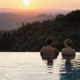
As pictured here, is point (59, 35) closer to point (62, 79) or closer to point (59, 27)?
point (59, 27)

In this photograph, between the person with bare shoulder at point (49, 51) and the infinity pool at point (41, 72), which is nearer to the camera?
the infinity pool at point (41, 72)

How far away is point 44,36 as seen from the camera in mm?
159250

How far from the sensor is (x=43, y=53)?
1052cm

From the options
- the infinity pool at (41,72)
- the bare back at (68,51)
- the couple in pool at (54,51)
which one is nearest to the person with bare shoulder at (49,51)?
the couple in pool at (54,51)

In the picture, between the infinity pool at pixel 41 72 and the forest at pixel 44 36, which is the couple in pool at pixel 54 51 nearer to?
the infinity pool at pixel 41 72

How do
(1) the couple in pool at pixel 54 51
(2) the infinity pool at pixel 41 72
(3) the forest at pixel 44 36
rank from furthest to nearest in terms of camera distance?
(3) the forest at pixel 44 36 < (1) the couple in pool at pixel 54 51 < (2) the infinity pool at pixel 41 72

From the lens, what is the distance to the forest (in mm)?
145500

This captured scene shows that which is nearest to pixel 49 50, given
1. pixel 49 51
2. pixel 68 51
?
pixel 49 51

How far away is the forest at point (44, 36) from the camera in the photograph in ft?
477

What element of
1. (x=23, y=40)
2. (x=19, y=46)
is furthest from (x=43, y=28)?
(x=19, y=46)

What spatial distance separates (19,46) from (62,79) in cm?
15188

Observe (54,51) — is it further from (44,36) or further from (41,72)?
(44,36)

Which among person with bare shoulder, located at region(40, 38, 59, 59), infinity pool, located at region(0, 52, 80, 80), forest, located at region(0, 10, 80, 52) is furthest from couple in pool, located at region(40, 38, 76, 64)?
forest, located at region(0, 10, 80, 52)

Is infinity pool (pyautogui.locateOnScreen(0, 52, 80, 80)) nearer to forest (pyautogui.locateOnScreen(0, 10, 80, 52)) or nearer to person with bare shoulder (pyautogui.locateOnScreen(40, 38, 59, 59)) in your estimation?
person with bare shoulder (pyautogui.locateOnScreen(40, 38, 59, 59))
